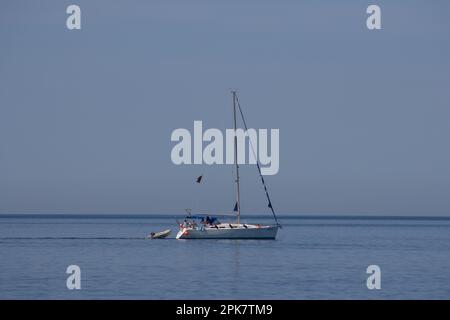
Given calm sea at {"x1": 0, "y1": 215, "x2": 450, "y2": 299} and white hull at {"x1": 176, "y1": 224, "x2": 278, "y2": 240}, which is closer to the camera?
calm sea at {"x1": 0, "y1": 215, "x2": 450, "y2": 299}

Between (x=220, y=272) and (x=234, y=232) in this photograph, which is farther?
(x=234, y=232)

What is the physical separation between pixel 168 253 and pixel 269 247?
1382cm

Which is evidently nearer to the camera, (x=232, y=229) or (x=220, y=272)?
(x=220, y=272)

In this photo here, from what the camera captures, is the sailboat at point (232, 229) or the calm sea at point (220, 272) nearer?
the calm sea at point (220, 272)

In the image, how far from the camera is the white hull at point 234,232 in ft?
372

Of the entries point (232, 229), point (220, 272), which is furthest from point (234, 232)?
point (220, 272)

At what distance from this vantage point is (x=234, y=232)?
373ft

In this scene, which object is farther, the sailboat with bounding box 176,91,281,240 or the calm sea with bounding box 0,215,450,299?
the sailboat with bounding box 176,91,281,240

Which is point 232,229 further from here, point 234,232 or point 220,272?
point 220,272

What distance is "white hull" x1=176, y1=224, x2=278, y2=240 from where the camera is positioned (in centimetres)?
11331

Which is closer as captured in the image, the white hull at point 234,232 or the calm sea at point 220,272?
the calm sea at point 220,272
